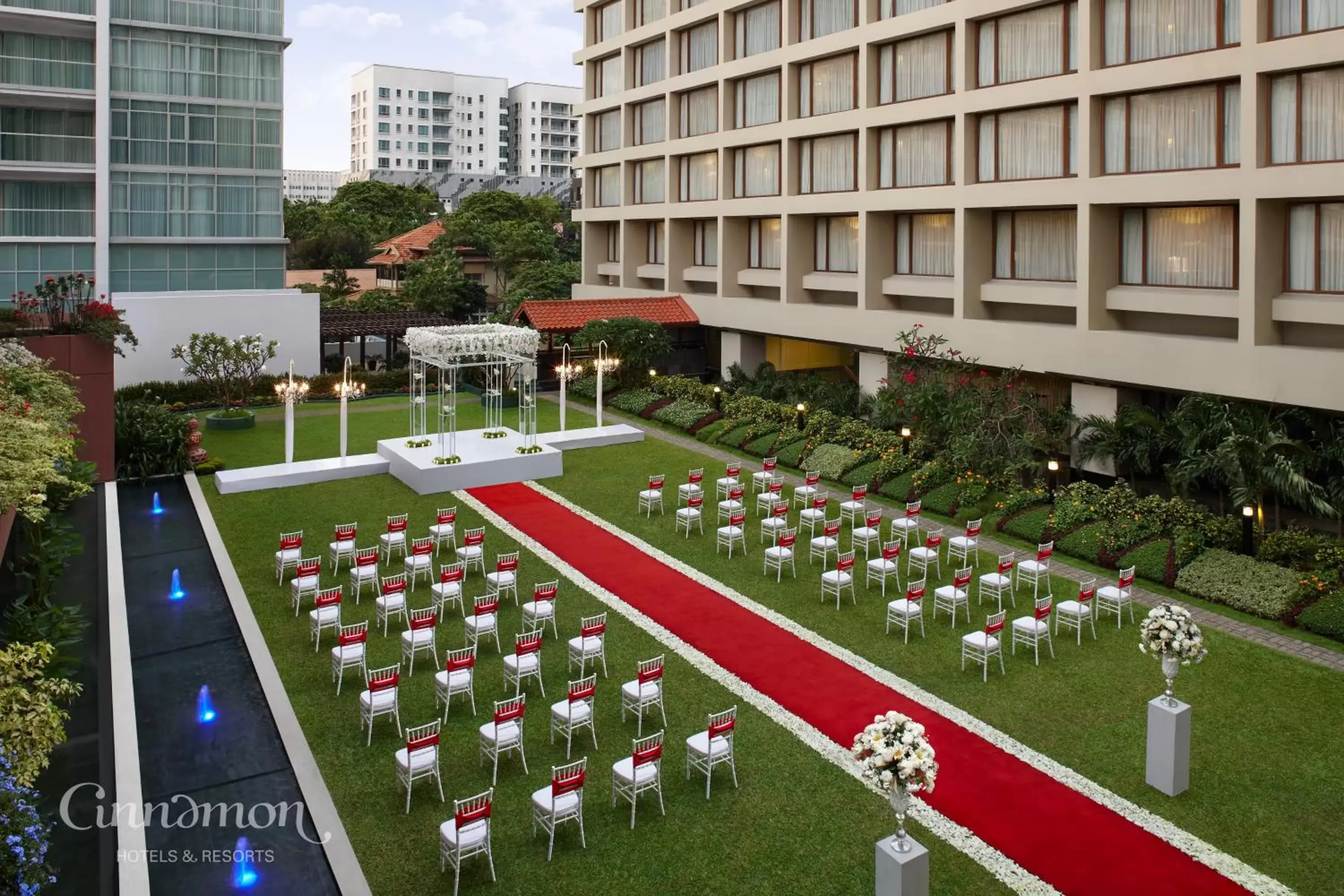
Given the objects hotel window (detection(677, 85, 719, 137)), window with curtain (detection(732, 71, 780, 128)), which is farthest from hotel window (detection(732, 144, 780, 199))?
hotel window (detection(677, 85, 719, 137))

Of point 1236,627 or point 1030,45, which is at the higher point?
point 1030,45

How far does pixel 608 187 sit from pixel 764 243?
40.2 feet

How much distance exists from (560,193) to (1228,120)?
106 m

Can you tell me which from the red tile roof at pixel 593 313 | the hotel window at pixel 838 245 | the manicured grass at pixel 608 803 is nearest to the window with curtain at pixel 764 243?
the hotel window at pixel 838 245

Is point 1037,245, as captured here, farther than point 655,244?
No

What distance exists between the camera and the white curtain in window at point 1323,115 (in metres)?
21.3

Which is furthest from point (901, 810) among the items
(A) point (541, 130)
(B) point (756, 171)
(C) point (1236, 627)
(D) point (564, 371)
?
(A) point (541, 130)

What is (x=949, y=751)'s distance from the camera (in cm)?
1367

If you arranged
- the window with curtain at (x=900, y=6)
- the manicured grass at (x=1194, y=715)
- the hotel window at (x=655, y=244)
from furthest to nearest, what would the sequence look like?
the hotel window at (x=655, y=244)
the window with curtain at (x=900, y=6)
the manicured grass at (x=1194, y=715)

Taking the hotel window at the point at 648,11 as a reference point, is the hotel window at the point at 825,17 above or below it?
below

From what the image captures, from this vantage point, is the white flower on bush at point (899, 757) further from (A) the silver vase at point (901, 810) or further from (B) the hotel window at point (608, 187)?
(B) the hotel window at point (608, 187)

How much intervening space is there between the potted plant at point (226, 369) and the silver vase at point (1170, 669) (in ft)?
98.8

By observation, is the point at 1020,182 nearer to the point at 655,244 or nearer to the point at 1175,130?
the point at 1175,130

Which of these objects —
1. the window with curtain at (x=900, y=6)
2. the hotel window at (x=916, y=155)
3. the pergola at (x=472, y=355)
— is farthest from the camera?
the hotel window at (x=916, y=155)
